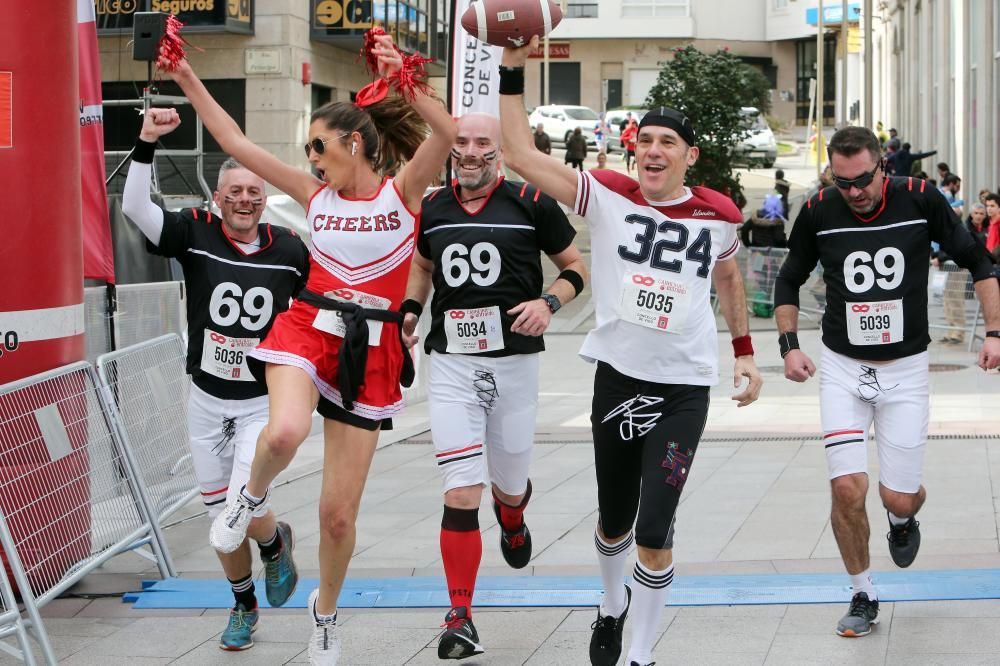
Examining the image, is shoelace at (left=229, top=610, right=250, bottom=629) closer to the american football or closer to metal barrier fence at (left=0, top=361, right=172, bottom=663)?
metal barrier fence at (left=0, top=361, right=172, bottom=663)

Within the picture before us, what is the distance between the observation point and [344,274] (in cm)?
571

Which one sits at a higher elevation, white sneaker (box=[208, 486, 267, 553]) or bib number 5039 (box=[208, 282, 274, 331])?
bib number 5039 (box=[208, 282, 274, 331])

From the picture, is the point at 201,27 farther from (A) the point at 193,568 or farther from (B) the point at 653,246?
(B) the point at 653,246

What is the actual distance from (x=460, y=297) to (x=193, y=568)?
2463 mm

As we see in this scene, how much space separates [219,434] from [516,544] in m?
1.55

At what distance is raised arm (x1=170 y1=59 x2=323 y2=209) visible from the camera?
5.98m

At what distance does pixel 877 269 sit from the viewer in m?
6.31

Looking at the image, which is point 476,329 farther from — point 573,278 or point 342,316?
point 342,316

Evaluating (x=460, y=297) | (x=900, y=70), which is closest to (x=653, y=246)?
(x=460, y=297)

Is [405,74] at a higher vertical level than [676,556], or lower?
higher

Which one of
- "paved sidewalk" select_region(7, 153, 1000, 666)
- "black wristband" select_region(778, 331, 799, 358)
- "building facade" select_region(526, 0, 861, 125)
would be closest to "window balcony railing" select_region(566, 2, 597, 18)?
"building facade" select_region(526, 0, 861, 125)

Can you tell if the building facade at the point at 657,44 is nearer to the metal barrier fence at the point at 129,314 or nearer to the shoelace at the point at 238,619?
the metal barrier fence at the point at 129,314

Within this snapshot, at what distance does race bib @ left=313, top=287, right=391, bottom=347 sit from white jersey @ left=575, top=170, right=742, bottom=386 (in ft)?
2.81

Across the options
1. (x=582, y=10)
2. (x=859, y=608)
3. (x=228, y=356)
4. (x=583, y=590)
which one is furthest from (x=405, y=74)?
(x=582, y=10)
